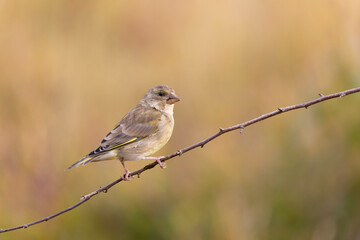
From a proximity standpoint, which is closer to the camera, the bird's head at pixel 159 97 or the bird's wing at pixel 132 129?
the bird's wing at pixel 132 129

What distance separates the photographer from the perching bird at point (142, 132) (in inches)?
169

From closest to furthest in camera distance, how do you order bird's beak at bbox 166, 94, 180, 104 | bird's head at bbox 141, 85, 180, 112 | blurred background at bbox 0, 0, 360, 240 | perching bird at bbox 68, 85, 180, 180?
perching bird at bbox 68, 85, 180, 180, bird's beak at bbox 166, 94, 180, 104, bird's head at bbox 141, 85, 180, 112, blurred background at bbox 0, 0, 360, 240

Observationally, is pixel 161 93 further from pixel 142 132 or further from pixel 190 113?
pixel 190 113

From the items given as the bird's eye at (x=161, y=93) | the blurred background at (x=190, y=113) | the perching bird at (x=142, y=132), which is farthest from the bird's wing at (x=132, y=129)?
the blurred background at (x=190, y=113)

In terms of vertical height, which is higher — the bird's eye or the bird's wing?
the bird's eye

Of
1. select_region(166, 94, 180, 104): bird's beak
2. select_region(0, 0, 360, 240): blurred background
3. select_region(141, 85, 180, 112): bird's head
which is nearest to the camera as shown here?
select_region(166, 94, 180, 104): bird's beak

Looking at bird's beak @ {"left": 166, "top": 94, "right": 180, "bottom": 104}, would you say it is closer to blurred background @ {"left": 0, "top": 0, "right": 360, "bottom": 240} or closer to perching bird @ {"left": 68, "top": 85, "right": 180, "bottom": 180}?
perching bird @ {"left": 68, "top": 85, "right": 180, "bottom": 180}

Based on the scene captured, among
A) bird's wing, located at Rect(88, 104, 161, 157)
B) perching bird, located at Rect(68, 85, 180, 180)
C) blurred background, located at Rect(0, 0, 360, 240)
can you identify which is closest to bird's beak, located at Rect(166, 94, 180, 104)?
perching bird, located at Rect(68, 85, 180, 180)

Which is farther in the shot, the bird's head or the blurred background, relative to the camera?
the blurred background

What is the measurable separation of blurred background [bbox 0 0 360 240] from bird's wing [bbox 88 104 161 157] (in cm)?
130

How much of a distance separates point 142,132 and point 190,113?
80.9 inches

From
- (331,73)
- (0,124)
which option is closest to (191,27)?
(331,73)

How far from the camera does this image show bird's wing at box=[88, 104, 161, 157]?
172 inches

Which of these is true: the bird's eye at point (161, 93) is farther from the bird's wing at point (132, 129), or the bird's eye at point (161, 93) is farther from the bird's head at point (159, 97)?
the bird's wing at point (132, 129)
